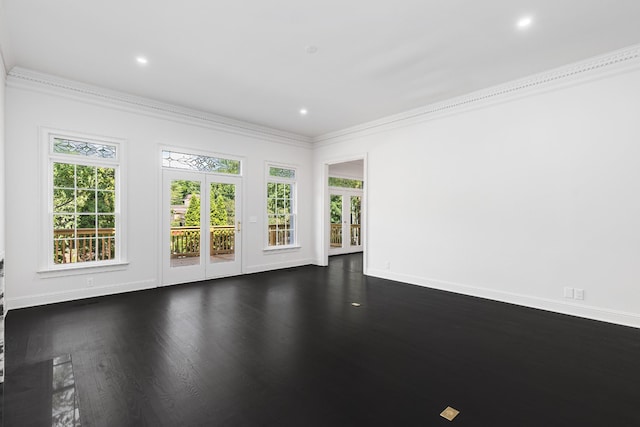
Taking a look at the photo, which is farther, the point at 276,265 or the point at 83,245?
the point at 276,265

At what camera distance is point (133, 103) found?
4875 mm

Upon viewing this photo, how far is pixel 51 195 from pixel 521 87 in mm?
6670

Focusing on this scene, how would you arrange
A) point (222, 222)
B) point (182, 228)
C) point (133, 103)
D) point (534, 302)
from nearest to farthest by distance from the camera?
point (534, 302), point (133, 103), point (182, 228), point (222, 222)

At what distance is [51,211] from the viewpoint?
427 cm

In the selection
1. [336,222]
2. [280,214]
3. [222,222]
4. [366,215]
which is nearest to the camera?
[222,222]

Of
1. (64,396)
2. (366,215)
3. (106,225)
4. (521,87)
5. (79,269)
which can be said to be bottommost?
(64,396)

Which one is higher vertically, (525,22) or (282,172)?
(525,22)

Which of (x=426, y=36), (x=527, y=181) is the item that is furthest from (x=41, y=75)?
(x=527, y=181)

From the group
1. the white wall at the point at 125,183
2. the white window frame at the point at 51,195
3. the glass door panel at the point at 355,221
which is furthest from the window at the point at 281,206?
the glass door panel at the point at 355,221

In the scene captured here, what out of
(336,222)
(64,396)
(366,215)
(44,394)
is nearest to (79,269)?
(44,394)

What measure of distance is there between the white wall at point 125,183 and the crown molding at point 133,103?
40 millimetres

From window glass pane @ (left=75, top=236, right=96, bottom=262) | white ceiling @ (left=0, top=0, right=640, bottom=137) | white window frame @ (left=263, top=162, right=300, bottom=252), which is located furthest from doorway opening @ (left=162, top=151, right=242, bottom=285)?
white ceiling @ (left=0, top=0, right=640, bottom=137)

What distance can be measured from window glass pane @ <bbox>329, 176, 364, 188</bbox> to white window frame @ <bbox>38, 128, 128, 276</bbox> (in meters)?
5.68

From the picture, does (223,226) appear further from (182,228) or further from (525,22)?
(525,22)
